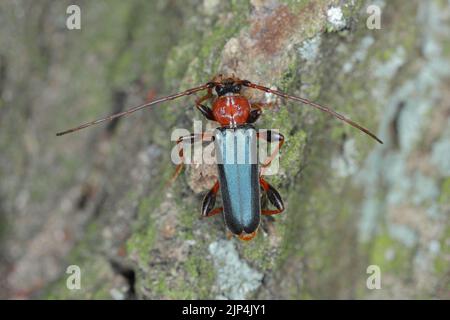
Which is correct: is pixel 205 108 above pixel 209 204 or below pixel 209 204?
above

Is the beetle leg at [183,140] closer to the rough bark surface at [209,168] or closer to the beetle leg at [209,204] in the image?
the rough bark surface at [209,168]

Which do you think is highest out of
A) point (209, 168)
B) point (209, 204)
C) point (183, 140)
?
point (183, 140)

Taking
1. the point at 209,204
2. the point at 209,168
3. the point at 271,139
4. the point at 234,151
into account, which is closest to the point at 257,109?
the point at 271,139

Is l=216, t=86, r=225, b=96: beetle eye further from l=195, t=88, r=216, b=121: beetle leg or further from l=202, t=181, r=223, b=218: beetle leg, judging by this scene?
l=202, t=181, r=223, b=218: beetle leg

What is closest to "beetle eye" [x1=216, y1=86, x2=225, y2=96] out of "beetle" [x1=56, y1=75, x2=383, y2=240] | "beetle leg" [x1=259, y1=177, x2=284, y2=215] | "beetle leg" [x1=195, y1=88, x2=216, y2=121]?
"beetle" [x1=56, y1=75, x2=383, y2=240]

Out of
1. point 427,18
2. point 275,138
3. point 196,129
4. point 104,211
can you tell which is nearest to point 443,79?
point 427,18

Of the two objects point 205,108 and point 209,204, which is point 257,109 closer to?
point 205,108
